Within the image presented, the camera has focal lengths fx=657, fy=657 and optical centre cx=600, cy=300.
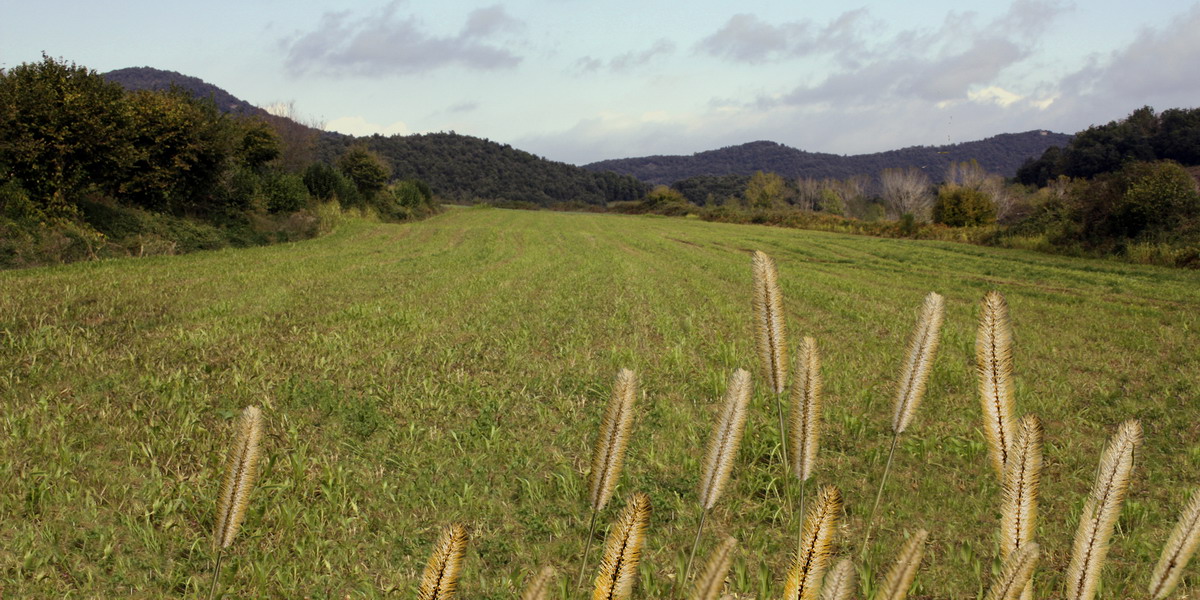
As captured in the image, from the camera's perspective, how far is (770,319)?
192 cm

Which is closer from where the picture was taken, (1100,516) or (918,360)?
(1100,516)

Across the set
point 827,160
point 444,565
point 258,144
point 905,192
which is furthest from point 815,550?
point 827,160

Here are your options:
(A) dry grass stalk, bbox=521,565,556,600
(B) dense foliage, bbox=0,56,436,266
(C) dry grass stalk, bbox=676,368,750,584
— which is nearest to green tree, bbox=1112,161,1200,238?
(C) dry grass stalk, bbox=676,368,750,584

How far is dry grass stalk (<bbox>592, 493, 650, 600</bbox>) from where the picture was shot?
111 centimetres

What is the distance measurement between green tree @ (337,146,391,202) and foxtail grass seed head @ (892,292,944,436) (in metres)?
43.0

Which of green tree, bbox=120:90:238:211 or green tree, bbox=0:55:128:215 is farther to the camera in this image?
green tree, bbox=120:90:238:211

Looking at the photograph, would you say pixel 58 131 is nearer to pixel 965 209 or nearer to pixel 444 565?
pixel 444 565

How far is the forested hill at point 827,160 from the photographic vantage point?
119m

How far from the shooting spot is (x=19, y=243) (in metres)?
14.1

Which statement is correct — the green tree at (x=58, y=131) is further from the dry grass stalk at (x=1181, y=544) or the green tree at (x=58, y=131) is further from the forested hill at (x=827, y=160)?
the forested hill at (x=827, y=160)

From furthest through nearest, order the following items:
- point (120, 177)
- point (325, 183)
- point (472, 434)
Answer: point (325, 183)
point (120, 177)
point (472, 434)

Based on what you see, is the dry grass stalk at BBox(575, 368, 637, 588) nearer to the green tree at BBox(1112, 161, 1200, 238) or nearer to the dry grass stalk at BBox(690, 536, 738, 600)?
the dry grass stalk at BBox(690, 536, 738, 600)

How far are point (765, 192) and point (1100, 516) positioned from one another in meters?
88.8

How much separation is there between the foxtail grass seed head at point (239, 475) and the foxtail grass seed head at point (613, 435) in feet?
2.32
